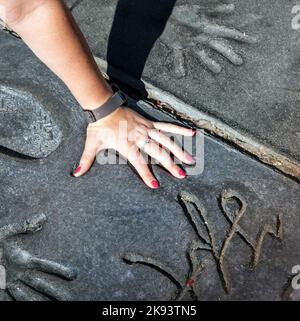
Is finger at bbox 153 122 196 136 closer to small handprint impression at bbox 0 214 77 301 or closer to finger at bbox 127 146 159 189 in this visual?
finger at bbox 127 146 159 189

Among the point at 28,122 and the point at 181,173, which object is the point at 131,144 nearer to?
the point at 181,173

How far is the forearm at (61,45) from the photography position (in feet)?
3.79

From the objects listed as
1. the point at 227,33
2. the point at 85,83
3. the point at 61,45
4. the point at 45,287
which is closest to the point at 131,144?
the point at 85,83

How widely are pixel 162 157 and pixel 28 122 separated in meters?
0.44

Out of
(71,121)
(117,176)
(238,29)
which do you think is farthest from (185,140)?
(238,29)

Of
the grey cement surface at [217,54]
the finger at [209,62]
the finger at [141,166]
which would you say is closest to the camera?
the finger at [141,166]

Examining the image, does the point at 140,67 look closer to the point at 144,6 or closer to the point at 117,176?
the point at 144,6

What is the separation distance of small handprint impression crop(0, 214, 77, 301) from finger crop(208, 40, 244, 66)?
80 centimetres

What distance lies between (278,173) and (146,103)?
1.48ft

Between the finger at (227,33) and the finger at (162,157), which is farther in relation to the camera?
the finger at (227,33)

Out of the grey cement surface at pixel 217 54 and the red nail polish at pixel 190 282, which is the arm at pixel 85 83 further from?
the red nail polish at pixel 190 282

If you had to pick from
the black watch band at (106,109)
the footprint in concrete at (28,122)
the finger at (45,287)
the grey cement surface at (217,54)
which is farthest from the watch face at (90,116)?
the finger at (45,287)

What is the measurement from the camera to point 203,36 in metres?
1.66
